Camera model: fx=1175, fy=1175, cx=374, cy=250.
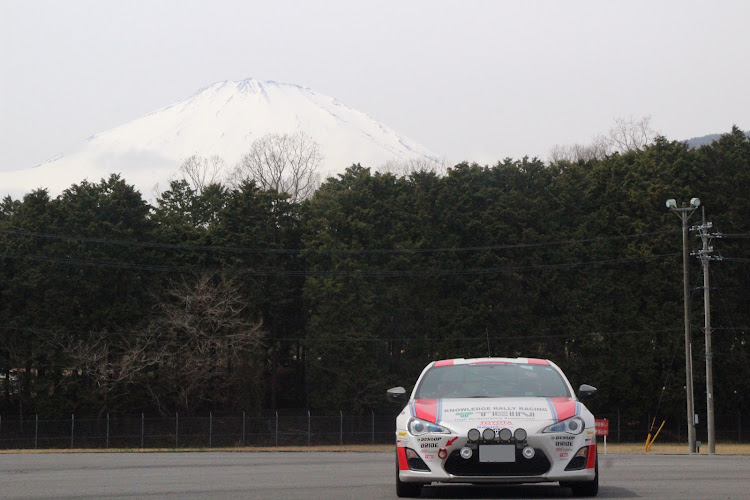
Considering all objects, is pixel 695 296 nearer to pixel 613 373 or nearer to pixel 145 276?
pixel 613 373

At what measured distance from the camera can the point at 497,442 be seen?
1198cm

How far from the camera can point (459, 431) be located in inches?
476

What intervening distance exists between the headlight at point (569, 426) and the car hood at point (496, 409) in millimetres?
59

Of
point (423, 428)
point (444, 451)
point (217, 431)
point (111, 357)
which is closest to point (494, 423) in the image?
point (444, 451)

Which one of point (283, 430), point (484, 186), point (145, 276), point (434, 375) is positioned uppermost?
point (484, 186)

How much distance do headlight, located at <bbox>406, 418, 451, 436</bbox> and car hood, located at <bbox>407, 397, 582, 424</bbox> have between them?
0.18ft

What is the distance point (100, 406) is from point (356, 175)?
20.3 meters

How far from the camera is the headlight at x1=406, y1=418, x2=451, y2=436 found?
40.1 ft

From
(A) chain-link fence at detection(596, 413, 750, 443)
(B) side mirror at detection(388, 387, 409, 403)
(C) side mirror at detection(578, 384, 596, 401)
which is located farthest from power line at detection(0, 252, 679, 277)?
(C) side mirror at detection(578, 384, 596, 401)

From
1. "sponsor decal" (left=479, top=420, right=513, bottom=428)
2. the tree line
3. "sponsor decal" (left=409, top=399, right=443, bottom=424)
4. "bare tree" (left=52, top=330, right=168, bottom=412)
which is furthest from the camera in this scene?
the tree line

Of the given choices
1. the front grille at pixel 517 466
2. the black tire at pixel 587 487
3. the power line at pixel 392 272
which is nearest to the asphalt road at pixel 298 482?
the black tire at pixel 587 487

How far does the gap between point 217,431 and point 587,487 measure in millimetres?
43371

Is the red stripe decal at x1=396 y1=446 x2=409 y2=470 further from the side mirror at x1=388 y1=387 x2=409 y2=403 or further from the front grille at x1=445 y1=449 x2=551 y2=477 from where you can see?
the side mirror at x1=388 y1=387 x2=409 y2=403

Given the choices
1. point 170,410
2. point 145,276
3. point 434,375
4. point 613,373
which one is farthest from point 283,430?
point 434,375
